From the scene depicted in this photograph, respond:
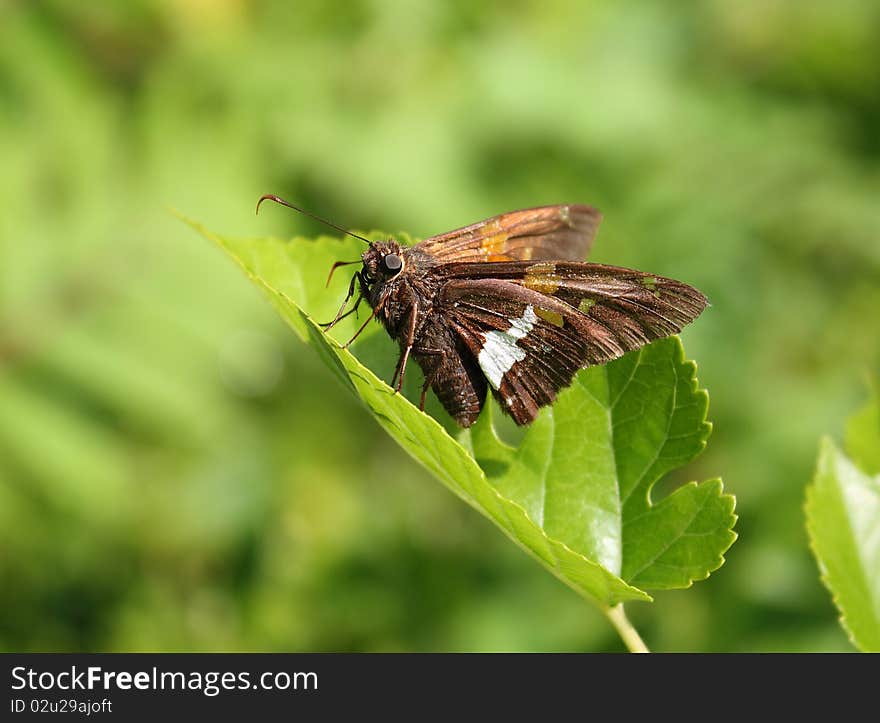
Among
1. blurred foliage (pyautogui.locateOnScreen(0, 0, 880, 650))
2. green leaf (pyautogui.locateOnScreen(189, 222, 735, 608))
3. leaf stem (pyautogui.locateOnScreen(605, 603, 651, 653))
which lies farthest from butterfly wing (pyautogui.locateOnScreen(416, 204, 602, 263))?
blurred foliage (pyautogui.locateOnScreen(0, 0, 880, 650))

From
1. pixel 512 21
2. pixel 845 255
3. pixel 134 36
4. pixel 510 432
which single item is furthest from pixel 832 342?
pixel 134 36

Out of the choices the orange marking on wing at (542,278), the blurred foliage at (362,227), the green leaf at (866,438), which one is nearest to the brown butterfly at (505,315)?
the orange marking on wing at (542,278)

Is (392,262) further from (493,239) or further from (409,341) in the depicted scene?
(493,239)

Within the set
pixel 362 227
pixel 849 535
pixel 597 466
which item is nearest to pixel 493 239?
pixel 597 466

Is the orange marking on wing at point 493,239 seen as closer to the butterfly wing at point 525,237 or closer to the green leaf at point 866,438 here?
the butterfly wing at point 525,237

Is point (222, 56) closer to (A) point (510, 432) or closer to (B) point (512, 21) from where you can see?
(B) point (512, 21)
